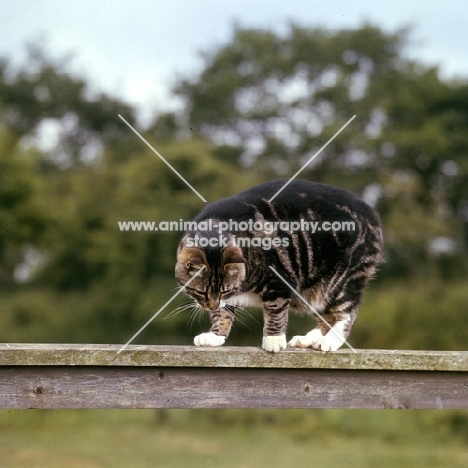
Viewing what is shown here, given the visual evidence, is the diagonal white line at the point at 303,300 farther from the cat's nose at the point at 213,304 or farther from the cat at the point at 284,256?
the cat's nose at the point at 213,304

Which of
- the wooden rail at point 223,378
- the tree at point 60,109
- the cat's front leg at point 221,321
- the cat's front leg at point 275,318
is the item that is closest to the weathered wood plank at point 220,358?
the wooden rail at point 223,378

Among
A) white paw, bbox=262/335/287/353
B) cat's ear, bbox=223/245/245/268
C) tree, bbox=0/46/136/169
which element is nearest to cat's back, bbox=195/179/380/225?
cat's ear, bbox=223/245/245/268

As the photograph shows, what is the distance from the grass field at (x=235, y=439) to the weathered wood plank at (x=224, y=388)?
5.23 meters

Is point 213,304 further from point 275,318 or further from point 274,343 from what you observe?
point 274,343

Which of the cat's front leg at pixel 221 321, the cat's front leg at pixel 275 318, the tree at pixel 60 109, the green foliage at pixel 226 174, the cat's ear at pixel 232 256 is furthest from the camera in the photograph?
the tree at pixel 60 109

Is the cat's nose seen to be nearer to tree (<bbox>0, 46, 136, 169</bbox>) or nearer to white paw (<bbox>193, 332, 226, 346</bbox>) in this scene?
white paw (<bbox>193, 332, 226, 346</bbox>)

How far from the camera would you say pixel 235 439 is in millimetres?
8789

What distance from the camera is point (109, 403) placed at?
2.23m

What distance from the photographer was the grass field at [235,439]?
7879 millimetres

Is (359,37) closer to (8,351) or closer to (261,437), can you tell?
(261,437)

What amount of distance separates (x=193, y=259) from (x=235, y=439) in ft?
20.8

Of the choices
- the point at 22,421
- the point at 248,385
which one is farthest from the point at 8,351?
the point at 22,421

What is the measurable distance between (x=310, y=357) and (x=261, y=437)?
22.3 feet

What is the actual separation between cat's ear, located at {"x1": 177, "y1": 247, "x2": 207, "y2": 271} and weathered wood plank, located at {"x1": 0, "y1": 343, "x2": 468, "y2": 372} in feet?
2.30
